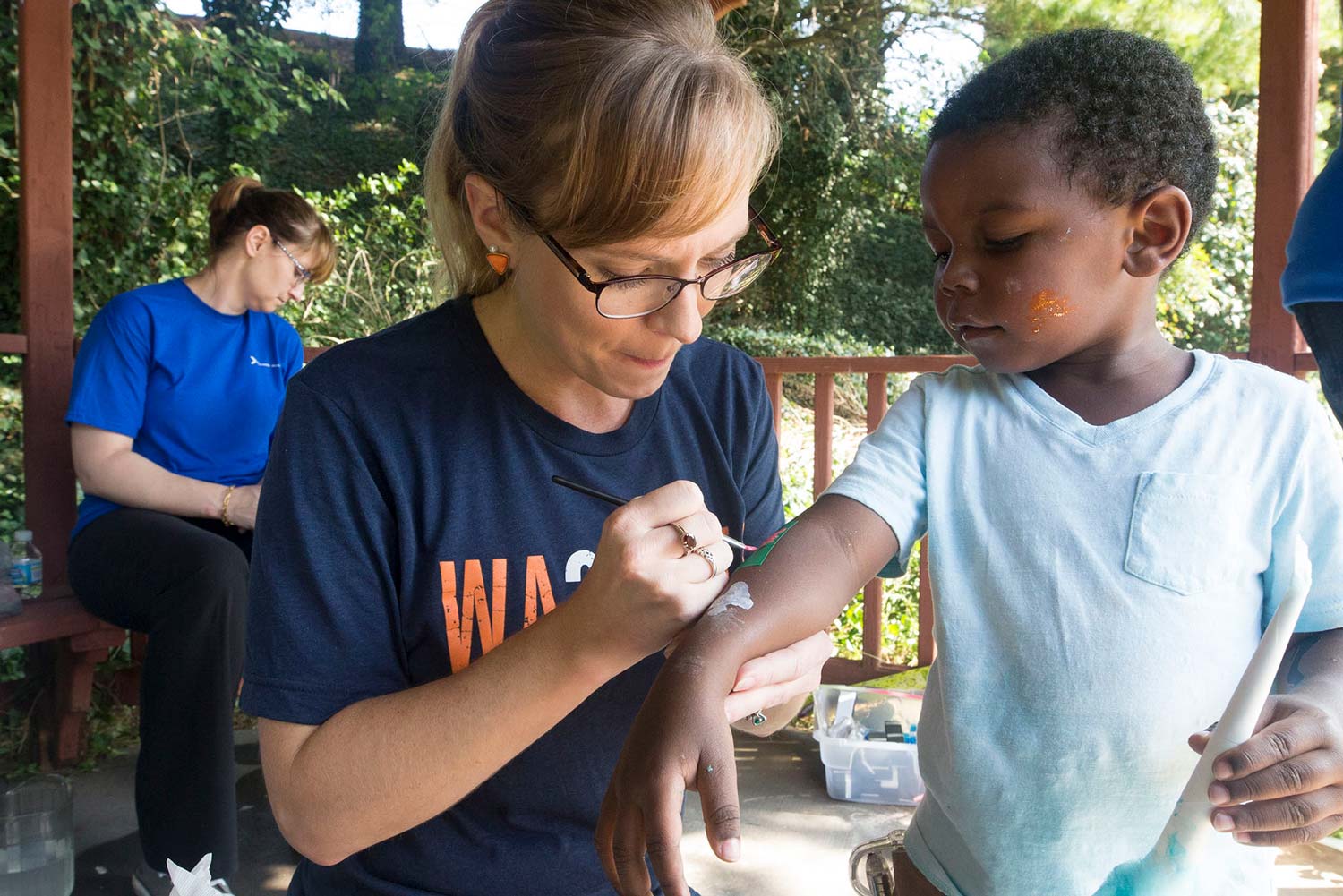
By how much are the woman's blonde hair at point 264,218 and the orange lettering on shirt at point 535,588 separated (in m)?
2.73

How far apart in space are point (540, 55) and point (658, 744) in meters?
0.86

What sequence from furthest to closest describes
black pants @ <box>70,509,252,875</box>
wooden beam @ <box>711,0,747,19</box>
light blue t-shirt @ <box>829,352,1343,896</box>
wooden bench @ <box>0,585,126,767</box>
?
wooden bench @ <box>0,585,126,767</box> → black pants @ <box>70,509,252,875</box> → wooden beam @ <box>711,0,747,19</box> → light blue t-shirt @ <box>829,352,1343,896</box>

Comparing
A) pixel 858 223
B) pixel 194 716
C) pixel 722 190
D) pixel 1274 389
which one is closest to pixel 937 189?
pixel 722 190

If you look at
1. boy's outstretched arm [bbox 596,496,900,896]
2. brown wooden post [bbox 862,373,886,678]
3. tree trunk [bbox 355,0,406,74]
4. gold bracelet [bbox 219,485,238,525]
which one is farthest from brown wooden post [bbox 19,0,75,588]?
tree trunk [bbox 355,0,406,74]

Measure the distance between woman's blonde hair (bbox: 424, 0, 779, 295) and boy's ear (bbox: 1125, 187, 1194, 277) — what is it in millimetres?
465

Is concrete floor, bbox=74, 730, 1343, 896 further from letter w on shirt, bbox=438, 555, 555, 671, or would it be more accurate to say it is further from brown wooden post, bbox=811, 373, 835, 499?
letter w on shirt, bbox=438, 555, 555, 671

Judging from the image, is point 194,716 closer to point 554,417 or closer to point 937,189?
point 554,417

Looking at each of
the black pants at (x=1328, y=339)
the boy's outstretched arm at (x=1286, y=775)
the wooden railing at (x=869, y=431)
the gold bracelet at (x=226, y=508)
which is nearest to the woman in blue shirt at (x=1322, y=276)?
the black pants at (x=1328, y=339)

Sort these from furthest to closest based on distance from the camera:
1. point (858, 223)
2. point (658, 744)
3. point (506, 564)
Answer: point (858, 223) < point (506, 564) < point (658, 744)

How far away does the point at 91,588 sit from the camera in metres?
3.06

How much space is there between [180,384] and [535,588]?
2.45 m

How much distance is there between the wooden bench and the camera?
9.97 ft

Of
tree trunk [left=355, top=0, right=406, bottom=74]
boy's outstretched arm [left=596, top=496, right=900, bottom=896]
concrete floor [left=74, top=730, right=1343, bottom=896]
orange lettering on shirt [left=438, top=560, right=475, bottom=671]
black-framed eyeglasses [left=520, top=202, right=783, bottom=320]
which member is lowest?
concrete floor [left=74, top=730, right=1343, bottom=896]

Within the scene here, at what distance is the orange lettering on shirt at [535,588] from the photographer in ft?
4.35
